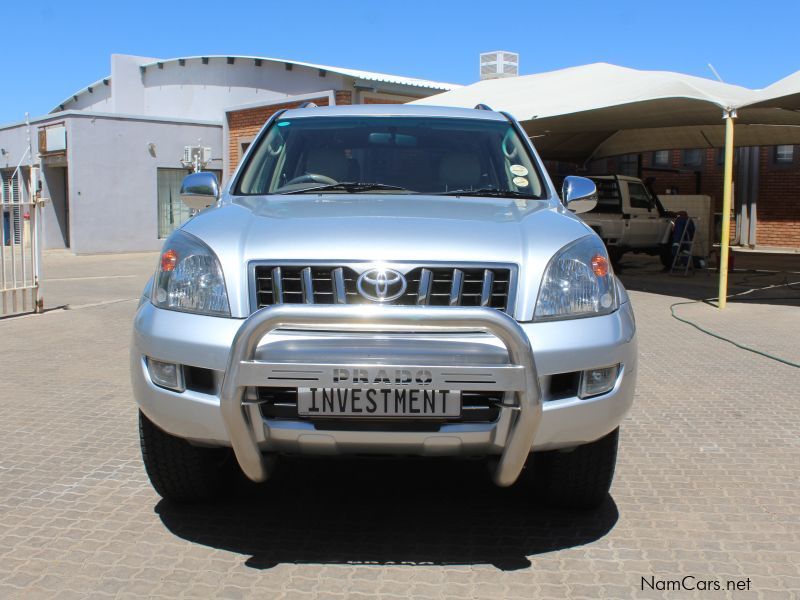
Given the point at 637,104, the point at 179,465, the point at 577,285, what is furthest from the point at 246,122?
the point at 577,285

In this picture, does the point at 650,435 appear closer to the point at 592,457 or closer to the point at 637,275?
the point at 592,457

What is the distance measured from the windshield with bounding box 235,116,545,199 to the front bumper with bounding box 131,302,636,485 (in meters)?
1.29

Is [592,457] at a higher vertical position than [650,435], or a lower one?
higher

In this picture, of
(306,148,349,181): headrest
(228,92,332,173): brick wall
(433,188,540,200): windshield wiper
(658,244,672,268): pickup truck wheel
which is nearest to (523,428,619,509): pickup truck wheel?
(433,188,540,200): windshield wiper

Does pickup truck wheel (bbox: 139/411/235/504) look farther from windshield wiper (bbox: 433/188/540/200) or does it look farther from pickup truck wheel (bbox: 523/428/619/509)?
windshield wiper (bbox: 433/188/540/200)

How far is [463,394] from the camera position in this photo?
3.04 metres

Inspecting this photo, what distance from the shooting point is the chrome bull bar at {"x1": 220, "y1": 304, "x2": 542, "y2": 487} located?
290 centimetres

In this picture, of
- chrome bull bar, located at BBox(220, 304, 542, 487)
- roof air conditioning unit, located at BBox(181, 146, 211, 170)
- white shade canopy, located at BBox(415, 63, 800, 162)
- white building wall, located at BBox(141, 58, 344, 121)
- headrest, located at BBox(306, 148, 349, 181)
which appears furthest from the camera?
white building wall, located at BBox(141, 58, 344, 121)

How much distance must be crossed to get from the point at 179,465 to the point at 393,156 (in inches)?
75.0

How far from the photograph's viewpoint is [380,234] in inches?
127

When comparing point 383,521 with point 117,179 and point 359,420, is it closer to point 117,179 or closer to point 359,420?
point 359,420

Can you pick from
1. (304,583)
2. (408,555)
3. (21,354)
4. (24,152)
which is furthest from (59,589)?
(24,152)

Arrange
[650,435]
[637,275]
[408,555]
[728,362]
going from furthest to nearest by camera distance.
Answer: [637,275] → [728,362] → [650,435] → [408,555]

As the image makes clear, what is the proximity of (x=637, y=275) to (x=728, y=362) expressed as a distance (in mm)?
10296
